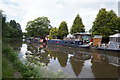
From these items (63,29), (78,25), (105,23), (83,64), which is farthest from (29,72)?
(63,29)

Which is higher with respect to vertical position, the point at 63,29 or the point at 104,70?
the point at 63,29

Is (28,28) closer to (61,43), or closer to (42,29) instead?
(42,29)

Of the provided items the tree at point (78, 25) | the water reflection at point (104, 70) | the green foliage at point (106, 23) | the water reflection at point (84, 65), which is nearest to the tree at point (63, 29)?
the tree at point (78, 25)

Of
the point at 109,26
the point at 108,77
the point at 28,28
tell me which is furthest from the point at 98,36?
the point at 28,28

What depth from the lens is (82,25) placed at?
33.7 meters

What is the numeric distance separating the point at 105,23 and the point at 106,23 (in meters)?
0.22

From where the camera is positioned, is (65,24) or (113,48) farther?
(65,24)

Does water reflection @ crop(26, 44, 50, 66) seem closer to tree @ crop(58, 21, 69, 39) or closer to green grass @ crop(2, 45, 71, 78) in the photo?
green grass @ crop(2, 45, 71, 78)

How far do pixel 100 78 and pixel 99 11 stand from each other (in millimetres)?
20240

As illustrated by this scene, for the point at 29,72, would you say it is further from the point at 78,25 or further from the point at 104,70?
the point at 78,25

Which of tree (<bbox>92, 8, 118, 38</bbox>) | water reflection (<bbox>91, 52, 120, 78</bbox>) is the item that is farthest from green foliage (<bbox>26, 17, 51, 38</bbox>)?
water reflection (<bbox>91, 52, 120, 78</bbox>)

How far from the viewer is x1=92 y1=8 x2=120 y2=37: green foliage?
807 inches

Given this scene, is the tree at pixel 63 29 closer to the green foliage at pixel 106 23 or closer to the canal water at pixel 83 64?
the green foliage at pixel 106 23

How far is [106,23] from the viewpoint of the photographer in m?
21.4
